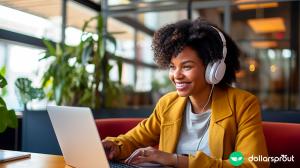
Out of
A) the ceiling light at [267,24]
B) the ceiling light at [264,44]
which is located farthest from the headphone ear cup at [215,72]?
the ceiling light at [264,44]

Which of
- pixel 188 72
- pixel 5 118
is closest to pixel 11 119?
pixel 5 118

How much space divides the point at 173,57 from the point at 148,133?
0.39 meters

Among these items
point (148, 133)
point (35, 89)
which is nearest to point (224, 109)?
point (148, 133)

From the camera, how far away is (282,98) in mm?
6586

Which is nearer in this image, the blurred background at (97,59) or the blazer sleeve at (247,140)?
the blazer sleeve at (247,140)

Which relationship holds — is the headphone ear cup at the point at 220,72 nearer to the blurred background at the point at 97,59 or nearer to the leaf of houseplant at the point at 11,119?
the blurred background at the point at 97,59

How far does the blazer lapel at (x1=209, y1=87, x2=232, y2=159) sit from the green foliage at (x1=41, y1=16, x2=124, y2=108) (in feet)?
7.80

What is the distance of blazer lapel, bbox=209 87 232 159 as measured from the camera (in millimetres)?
1257

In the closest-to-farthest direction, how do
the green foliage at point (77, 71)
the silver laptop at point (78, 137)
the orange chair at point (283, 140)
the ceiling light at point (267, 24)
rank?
the silver laptop at point (78, 137) < the orange chair at point (283, 140) < the green foliage at point (77, 71) < the ceiling light at point (267, 24)

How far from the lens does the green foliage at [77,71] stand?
3451 millimetres

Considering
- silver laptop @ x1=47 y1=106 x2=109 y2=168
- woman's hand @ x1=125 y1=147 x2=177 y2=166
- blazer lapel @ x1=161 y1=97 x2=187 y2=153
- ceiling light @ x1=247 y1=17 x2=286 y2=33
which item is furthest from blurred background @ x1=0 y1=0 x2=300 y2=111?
woman's hand @ x1=125 y1=147 x2=177 y2=166

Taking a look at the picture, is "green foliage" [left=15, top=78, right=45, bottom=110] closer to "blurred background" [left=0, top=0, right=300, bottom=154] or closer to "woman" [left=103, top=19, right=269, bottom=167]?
"blurred background" [left=0, top=0, right=300, bottom=154]

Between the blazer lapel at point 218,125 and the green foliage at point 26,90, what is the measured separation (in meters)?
1.79

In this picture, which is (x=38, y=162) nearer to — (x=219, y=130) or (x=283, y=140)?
(x=219, y=130)
